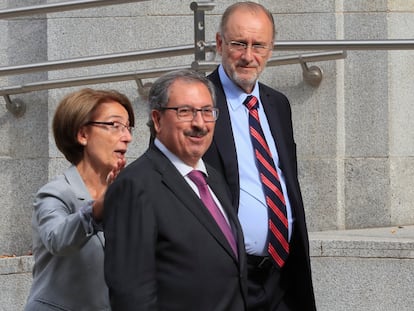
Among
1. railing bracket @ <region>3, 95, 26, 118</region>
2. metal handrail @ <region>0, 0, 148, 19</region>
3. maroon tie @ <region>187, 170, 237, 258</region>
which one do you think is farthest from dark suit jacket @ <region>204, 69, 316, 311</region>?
railing bracket @ <region>3, 95, 26, 118</region>

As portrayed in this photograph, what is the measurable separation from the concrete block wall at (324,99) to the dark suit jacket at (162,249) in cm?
398

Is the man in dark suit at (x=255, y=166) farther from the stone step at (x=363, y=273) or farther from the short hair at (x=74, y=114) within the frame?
the stone step at (x=363, y=273)

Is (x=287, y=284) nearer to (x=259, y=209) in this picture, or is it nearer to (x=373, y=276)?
(x=259, y=209)

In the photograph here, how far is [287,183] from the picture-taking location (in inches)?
186

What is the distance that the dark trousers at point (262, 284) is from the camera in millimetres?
4531

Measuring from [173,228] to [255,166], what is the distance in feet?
3.34

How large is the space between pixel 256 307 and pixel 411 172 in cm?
355

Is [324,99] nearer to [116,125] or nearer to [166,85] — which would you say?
[116,125]

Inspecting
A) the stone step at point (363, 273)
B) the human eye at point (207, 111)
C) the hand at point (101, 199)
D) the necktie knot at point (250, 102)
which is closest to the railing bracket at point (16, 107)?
the stone step at point (363, 273)

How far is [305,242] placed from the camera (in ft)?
15.5

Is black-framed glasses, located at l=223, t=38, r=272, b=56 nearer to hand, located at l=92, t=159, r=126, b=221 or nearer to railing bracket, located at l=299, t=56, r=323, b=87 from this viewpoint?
hand, located at l=92, t=159, r=126, b=221

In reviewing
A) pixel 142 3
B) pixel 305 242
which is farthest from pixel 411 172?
pixel 305 242

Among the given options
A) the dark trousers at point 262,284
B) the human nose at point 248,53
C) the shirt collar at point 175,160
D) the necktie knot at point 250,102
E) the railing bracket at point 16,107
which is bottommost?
the dark trousers at point 262,284

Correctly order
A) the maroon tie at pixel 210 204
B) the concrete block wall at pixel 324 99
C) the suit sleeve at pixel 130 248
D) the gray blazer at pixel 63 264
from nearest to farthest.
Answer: the suit sleeve at pixel 130 248
the maroon tie at pixel 210 204
the gray blazer at pixel 63 264
the concrete block wall at pixel 324 99
